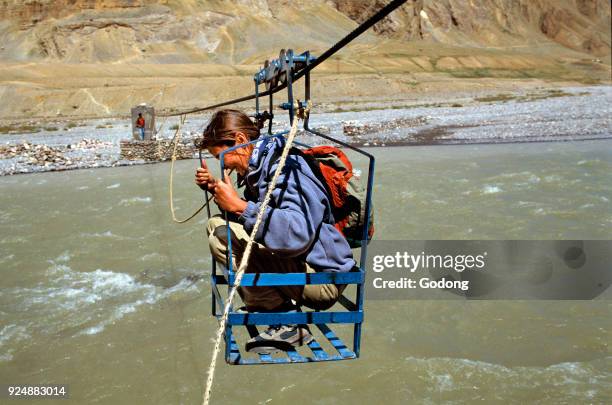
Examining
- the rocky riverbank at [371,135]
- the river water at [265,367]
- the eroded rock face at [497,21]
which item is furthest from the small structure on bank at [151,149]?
the eroded rock face at [497,21]

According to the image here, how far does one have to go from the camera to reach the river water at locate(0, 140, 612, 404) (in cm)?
585

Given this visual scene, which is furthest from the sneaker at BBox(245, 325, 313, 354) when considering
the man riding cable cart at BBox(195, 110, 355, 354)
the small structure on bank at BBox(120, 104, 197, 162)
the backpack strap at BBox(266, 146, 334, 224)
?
the small structure on bank at BBox(120, 104, 197, 162)

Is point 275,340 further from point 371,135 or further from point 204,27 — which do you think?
point 204,27

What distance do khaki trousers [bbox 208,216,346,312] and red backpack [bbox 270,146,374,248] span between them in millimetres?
395

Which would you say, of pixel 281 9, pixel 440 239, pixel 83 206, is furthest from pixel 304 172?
pixel 281 9

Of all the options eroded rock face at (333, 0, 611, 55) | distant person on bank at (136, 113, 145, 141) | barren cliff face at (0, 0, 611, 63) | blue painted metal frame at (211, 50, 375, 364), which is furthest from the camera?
eroded rock face at (333, 0, 611, 55)

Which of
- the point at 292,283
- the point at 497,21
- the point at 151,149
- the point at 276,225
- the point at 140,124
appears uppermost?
the point at 497,21

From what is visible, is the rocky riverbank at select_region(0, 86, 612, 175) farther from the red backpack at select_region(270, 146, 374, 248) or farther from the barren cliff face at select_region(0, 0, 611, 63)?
the barren cliff face at select_region(0, 0, 611, 63)

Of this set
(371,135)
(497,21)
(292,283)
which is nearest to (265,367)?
(292,283)

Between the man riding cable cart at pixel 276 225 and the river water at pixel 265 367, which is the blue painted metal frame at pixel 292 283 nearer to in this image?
the man riding cable cart at pixel 276 225

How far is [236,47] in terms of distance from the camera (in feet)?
297

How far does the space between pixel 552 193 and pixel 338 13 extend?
10344 centimetres

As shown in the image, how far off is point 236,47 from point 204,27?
5.69 metres

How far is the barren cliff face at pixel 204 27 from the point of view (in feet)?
277
